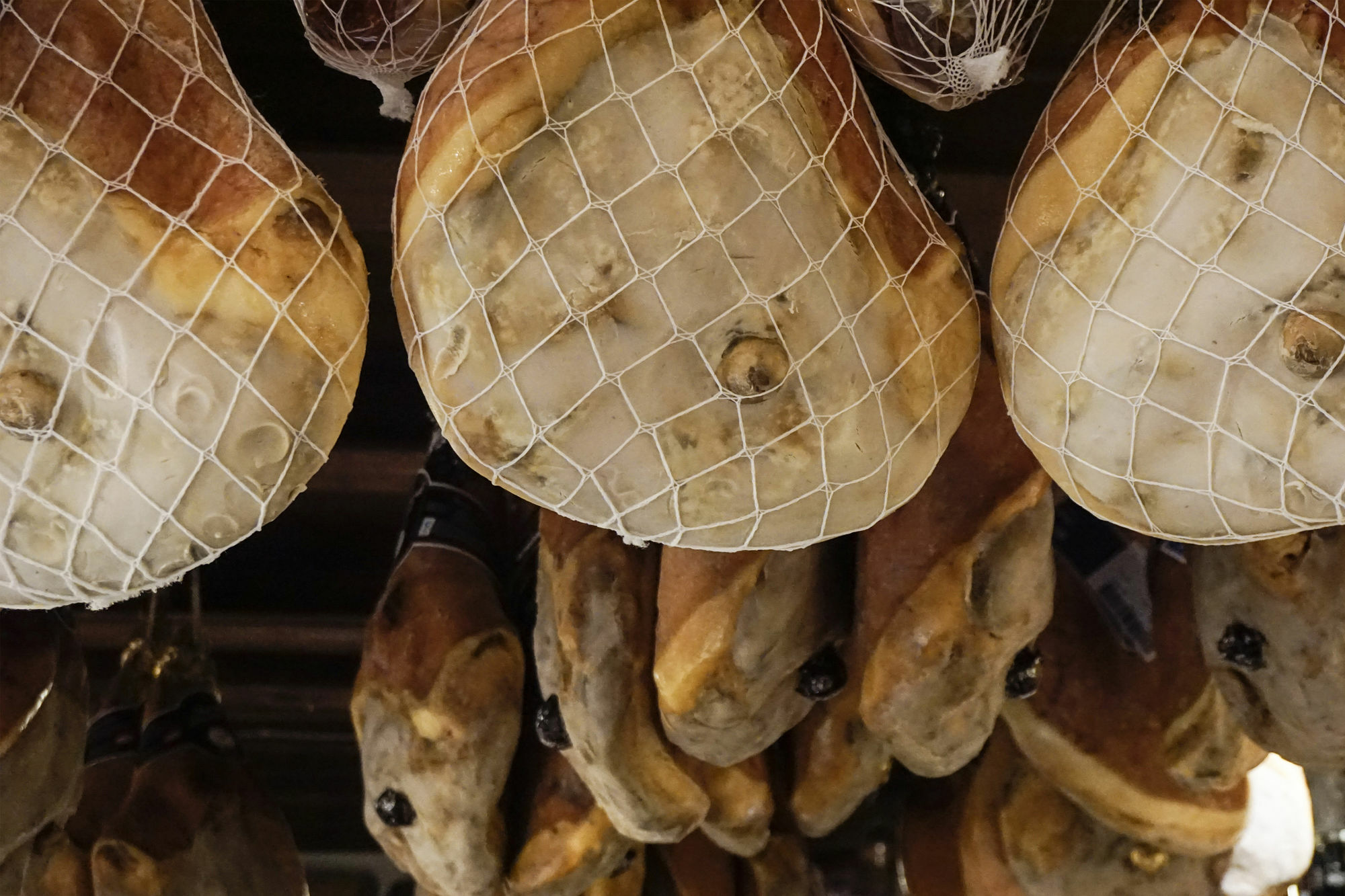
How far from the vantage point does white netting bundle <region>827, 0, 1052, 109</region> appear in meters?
0.62

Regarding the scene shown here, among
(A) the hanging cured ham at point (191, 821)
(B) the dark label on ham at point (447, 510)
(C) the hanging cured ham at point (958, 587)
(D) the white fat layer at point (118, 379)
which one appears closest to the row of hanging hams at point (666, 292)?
(D) the white fat layer at point (118, 379)

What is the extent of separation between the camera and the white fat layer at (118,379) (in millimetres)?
599

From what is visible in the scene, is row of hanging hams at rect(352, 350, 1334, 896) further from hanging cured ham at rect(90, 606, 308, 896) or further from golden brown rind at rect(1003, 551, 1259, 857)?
hanging cured ham at rect(90, 606, 308, 896)

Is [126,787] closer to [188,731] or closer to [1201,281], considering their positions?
[188,731]

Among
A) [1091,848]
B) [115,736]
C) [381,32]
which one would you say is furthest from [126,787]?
[1091,848]

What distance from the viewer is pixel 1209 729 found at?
39.0 inches

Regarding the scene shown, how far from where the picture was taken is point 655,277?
585 millimetres

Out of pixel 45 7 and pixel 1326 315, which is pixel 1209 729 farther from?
pixel 45 7

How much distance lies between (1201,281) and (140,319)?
0.53m

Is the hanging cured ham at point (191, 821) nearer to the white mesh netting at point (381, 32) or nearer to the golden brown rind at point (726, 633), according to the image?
the golden brown rind at point (726, 633)

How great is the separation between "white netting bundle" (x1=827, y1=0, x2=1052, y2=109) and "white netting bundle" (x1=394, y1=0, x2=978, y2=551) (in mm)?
51

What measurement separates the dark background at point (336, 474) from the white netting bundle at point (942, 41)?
96 mm

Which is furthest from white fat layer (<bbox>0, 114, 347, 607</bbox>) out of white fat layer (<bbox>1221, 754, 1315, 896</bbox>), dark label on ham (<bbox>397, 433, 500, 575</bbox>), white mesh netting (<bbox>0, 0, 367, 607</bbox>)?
white fat layer (<bbox>1221, 754, 1315, 896</bbox>)

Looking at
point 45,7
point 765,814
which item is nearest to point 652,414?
point 45,7
